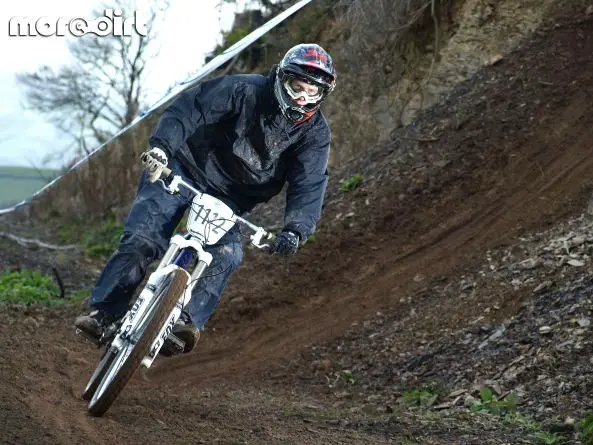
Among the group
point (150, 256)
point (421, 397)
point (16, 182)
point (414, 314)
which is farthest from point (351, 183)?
point (16, 182)

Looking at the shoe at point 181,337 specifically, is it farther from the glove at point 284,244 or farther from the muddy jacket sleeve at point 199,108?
the muddy jacket sleeve at point 199,108

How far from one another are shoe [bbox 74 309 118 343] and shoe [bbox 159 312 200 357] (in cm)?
44

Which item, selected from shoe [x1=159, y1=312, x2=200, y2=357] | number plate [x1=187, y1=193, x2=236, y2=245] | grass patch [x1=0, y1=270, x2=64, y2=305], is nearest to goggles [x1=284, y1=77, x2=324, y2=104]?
number plate [x1=187, y1=193, x2=236, y2=245]

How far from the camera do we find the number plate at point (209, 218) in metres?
6.24

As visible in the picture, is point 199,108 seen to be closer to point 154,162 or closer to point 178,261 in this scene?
point 154,162

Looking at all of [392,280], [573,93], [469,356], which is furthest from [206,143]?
[573,93]

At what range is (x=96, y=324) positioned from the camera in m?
6.62

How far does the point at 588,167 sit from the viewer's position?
12078mm

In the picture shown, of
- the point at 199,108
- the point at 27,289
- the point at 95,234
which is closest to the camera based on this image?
the point at 199,108

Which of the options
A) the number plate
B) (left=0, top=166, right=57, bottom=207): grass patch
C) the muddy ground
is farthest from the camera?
(left=0, top=166, right=57, bottom=207): grass patch

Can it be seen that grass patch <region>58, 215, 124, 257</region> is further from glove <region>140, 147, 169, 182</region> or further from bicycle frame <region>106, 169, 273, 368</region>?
glove <region>140, 147, 169, 182</region>

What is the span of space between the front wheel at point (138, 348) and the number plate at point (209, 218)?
16.9 inches

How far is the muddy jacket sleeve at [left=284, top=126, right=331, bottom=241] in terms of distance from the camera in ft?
22.2

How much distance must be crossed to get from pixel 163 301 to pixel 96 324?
102cm
